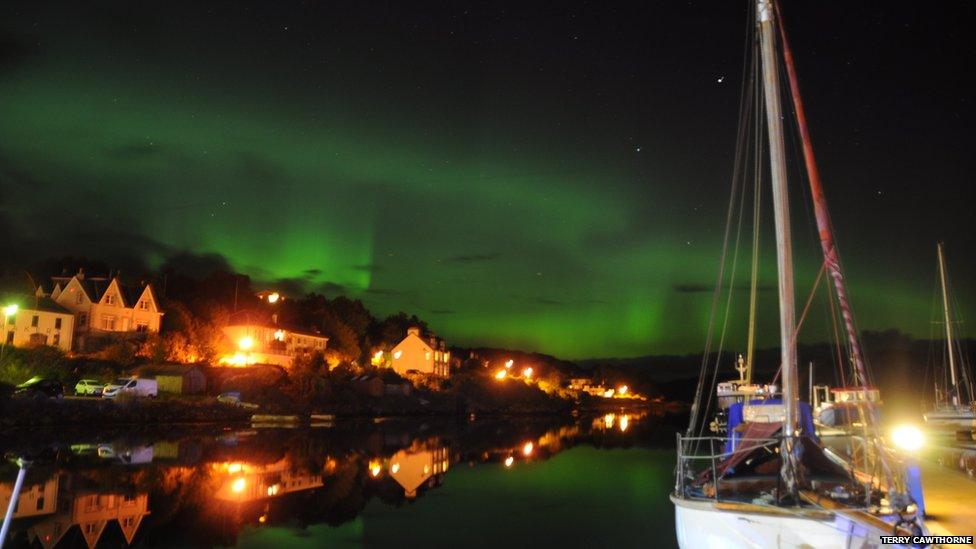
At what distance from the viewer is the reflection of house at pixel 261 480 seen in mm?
29484

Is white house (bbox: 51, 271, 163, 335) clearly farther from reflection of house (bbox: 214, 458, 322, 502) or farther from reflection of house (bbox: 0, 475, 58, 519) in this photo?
reflection of house (bbox: 0, 475, 58, 519)

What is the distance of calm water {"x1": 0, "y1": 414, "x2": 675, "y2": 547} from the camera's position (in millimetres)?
23125

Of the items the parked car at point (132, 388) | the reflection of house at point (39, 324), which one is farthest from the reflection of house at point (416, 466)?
the reflection of house at point (39, 324)

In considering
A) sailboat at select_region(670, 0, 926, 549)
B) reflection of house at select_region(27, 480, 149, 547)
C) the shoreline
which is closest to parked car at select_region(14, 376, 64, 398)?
the shoreline

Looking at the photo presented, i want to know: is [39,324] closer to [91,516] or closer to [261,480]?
[261,480]

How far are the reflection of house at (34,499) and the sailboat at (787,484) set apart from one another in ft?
66.7

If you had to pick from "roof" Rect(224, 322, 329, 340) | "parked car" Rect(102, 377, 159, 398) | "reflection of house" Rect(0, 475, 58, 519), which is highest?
"roof" Rect(224, 322, 329, 340)

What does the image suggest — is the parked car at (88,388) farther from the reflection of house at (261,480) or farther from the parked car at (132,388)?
the reflection of house at (261,480)

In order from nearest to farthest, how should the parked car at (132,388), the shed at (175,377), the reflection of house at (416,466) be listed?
1. the reflection of house at (416,466)
2. the parked car at (132,388)
3. the shed at (175,377)

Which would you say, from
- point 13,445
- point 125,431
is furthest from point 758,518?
point 125,431

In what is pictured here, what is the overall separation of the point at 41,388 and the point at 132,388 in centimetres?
852

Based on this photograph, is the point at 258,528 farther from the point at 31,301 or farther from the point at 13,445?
the point at 31,301

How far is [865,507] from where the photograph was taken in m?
14.2

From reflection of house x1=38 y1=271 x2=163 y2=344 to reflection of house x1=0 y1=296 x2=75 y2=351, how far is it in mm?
2540
